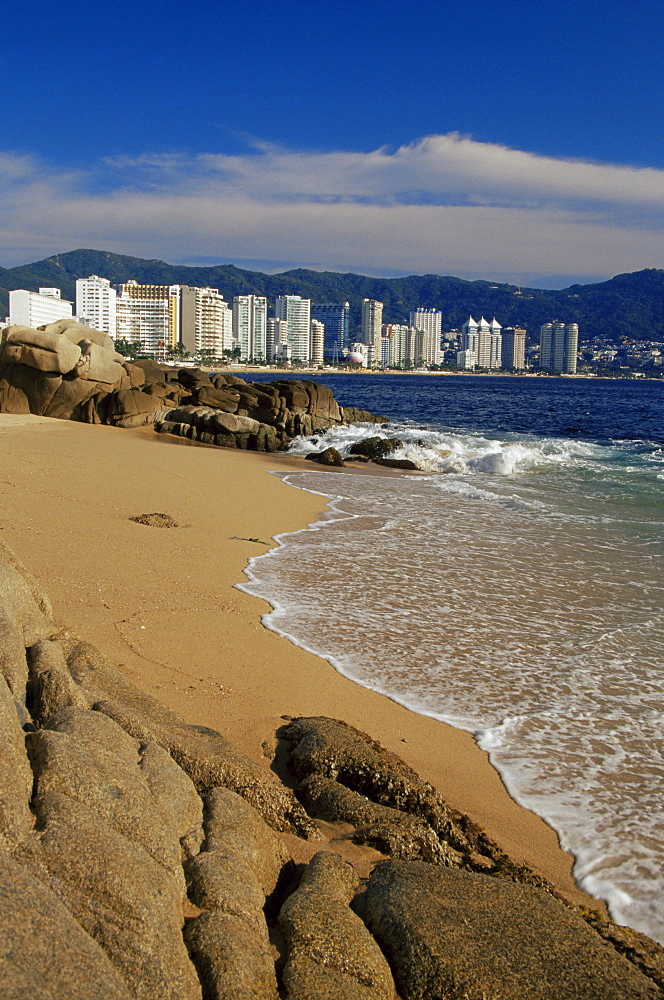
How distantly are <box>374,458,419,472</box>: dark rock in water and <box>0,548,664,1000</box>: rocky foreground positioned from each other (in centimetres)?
1605

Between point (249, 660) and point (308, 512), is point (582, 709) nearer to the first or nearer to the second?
point (249, 660)

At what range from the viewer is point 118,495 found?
10594 millimetres

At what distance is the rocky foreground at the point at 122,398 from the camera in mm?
21891

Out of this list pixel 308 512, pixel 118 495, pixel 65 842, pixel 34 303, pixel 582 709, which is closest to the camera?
pixel 65 842

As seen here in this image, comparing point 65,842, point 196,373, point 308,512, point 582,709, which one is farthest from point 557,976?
point 196,373

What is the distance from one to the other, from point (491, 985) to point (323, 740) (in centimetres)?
166

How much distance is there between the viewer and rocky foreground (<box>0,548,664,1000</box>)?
6.36 feet

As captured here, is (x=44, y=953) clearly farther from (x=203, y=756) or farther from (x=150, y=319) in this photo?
(x=150, y=319)

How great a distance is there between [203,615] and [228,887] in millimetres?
3719

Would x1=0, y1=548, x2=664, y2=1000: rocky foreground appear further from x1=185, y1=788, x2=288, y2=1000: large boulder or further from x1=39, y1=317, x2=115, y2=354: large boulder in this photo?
x1=39, y1=317, x2=115, y2=354: large boulder

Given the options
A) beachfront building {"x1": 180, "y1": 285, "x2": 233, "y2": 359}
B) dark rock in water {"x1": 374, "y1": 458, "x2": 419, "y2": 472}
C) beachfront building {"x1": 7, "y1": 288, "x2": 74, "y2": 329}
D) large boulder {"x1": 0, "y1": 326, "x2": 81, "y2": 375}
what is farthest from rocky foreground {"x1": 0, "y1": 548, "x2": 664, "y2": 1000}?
beachfront building {"x1": 180, "y1": 285, "x2": 233, "y2": 359}

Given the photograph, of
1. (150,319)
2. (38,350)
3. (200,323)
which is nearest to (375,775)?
(38,350)

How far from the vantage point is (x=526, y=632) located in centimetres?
615

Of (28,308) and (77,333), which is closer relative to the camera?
(77,333)
